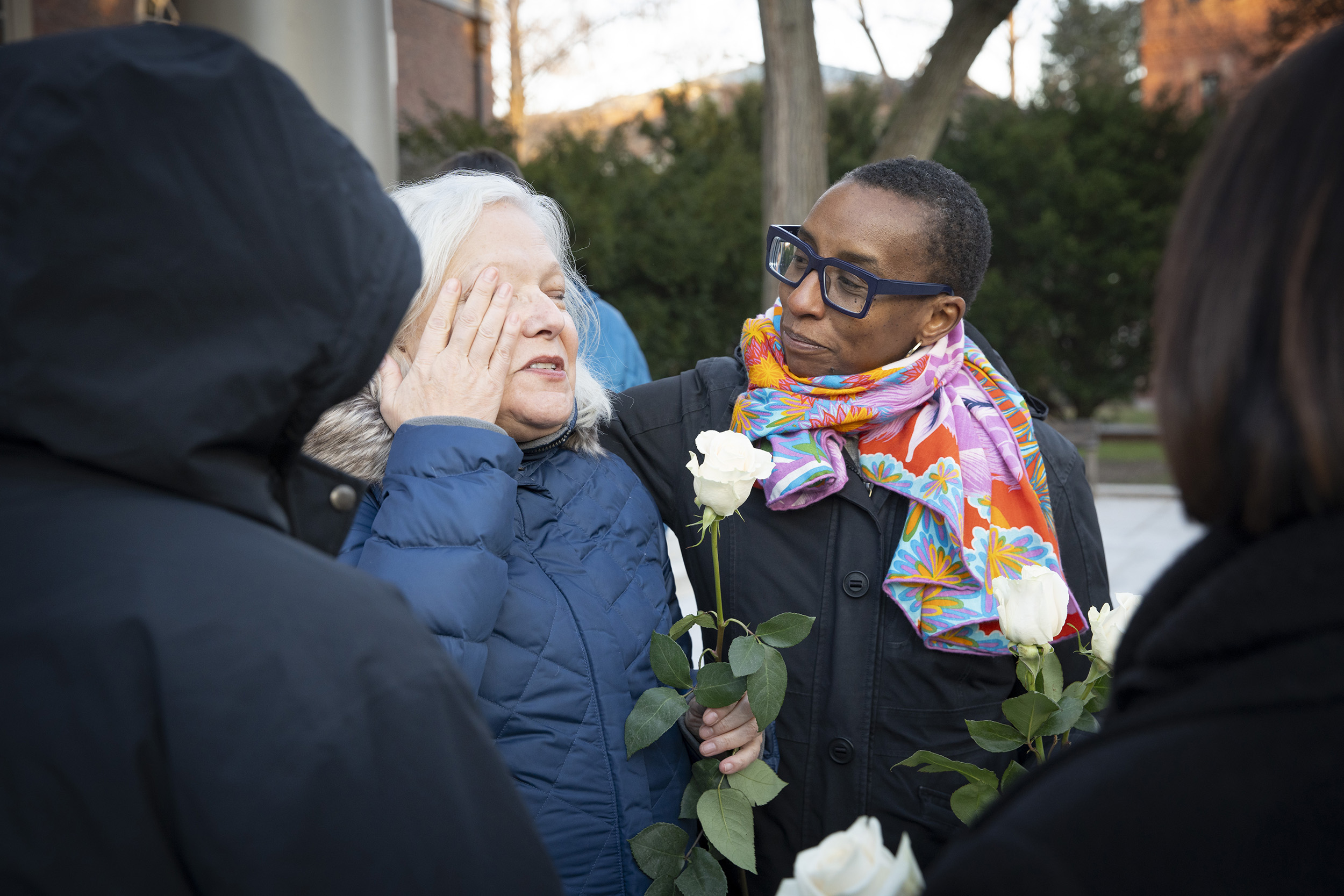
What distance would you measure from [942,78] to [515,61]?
683 inches

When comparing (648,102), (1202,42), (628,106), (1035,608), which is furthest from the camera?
(1202,42)

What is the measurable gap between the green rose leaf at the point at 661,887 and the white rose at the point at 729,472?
612mm

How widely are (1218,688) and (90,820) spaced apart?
0.90 meters

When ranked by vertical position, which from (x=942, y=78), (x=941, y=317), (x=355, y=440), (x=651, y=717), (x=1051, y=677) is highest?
(x=942, y=78)

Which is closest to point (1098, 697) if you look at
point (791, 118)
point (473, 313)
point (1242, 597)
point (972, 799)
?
point (972, 799)

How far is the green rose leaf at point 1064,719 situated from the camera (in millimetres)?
1522

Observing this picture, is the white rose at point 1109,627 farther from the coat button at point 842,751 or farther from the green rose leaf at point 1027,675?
the coat button at point 842,751

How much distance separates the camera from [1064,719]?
1528mm

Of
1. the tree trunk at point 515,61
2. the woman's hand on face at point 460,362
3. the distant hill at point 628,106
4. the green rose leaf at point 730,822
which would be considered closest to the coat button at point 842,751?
the green rose leaf at point 730,822

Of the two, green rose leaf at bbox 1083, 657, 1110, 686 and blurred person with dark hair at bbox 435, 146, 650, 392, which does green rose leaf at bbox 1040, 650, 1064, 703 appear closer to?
green rose leaf at bbox 1083, 657, 1110, 686

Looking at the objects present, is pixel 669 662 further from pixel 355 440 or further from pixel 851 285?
pixel 851 285

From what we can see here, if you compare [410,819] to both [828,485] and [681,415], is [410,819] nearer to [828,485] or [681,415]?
[828,485]

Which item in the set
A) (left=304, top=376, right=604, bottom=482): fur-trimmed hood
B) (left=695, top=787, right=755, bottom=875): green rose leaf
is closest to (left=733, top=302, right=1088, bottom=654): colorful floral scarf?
(left=695, top=787, right=755, bottom=875): green rose leaf

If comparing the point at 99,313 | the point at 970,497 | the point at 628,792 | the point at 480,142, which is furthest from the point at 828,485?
the point at 480,142
